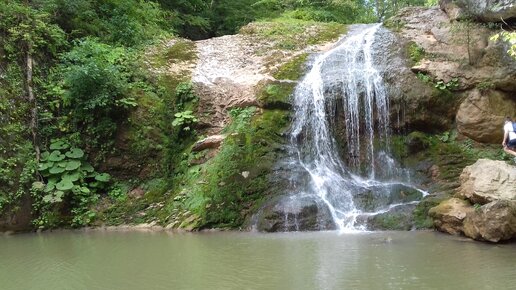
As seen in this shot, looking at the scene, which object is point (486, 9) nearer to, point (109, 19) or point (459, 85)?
point (459, 85)

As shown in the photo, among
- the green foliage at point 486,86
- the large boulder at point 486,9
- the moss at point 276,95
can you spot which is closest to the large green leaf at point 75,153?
the moss at point 276,95

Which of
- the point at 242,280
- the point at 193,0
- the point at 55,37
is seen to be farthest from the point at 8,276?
the point at 193,0

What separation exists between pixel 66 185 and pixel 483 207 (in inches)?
309

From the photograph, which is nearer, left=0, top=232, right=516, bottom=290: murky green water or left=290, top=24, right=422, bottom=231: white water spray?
left=0, top=232, right=516, bottom=290: murky green water

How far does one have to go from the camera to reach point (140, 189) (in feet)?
34.2

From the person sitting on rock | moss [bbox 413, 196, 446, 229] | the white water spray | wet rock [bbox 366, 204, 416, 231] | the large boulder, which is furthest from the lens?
the large boulder

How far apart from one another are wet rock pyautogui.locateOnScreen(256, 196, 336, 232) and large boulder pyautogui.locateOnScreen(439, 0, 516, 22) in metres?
6.42

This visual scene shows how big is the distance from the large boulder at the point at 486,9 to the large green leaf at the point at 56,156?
34.0ft

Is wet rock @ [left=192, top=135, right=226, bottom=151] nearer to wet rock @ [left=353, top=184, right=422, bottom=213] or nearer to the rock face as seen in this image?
wet rock @ [left=353, top=184, right=422, bottom=213]

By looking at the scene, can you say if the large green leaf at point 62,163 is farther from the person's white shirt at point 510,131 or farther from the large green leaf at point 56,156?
the person's white shirt at point 510,131

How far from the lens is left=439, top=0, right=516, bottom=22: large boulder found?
10.8 meters

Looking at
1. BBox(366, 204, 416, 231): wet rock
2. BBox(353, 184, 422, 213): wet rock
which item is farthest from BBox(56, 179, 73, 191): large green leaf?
BBox(366, 204, 416, 231): wet rock

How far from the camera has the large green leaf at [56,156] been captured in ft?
33.2

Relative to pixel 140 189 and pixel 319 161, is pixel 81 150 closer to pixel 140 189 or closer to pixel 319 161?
pixel 140 189
